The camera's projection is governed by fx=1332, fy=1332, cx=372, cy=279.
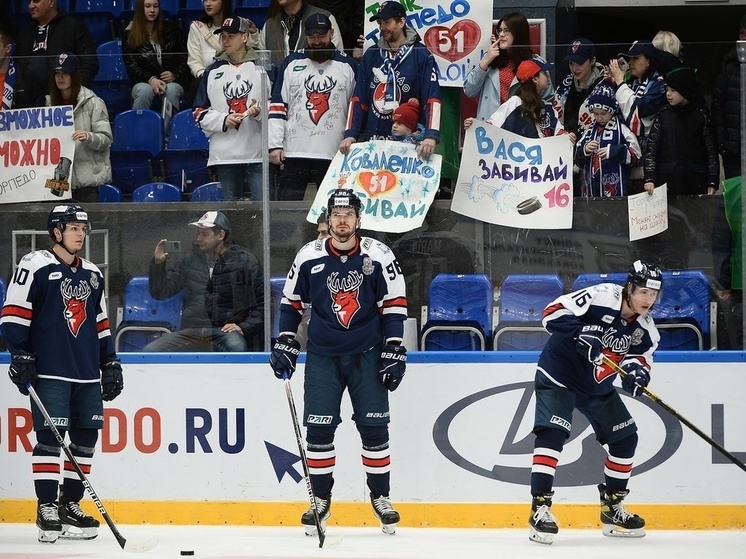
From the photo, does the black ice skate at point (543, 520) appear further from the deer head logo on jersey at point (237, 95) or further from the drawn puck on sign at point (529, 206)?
the deer head logo on jersey at point (237, 95)

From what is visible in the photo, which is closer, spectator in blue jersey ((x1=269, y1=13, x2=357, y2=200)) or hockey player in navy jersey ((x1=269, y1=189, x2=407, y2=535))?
hockey player in navy jersey ((x1=269, y1=189, x2=407, y2=535))

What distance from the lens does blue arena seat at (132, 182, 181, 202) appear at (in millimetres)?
6762

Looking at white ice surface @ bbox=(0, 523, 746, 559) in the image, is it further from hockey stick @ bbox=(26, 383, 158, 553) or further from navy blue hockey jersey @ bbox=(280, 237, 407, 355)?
navy blue hockey jersey @ bbox=(280, 237, 407, 355)

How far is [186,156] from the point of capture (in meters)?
6.94

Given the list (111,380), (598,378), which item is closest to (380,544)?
(598,378)

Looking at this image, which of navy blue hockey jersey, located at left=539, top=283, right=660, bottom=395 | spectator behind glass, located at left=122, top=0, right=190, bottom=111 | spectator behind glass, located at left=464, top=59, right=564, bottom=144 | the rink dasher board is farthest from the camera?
spectator behind glass, located at left=122, top=0, right=190, bottom=111

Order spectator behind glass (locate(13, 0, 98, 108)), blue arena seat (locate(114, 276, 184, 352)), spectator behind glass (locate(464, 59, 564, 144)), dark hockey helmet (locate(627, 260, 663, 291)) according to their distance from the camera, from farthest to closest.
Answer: spectator behind glass (locate(13, 0, 98, 108)) < blue arena seat (locate(114, 276, 184, 352)) < spectator behind glass (locate(464, 59, 564, 144)) < dark hockey helmet (locate(627, 260, 663, 291))

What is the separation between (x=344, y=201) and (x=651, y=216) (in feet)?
5.02

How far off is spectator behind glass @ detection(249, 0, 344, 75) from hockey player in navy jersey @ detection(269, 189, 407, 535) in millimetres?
1722

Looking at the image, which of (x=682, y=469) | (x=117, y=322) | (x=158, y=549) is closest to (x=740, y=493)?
(x=682, y=469)

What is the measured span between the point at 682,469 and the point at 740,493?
0.29m

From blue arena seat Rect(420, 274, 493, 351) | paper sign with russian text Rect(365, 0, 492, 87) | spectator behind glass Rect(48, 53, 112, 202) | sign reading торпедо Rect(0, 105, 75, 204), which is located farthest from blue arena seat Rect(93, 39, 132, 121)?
blue arena seat Rect(420, 274, 493, 351)

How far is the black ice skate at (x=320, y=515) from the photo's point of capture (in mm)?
6180

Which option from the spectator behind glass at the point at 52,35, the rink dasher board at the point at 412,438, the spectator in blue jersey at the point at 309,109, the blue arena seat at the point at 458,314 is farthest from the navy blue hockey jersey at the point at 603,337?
the spectator behind glass at the point at 52,35
